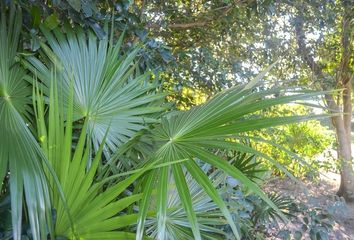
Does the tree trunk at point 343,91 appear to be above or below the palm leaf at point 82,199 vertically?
above

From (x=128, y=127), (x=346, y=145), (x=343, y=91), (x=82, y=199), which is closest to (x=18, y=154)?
(x=82, y=199)

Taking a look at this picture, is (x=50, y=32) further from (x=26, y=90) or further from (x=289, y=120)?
(x=289, y=120)

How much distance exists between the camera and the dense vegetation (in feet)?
2.98

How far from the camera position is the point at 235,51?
3.17 metres

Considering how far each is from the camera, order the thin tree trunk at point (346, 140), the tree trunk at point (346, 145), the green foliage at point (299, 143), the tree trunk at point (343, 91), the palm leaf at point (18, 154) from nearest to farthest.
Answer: the palm leaf at point (18, 154), the tree trunk at point (343, 91), the green foliage at point (299, 143), the thin tree trunk at point (346, 140), the tree trunk at point (346, 145)

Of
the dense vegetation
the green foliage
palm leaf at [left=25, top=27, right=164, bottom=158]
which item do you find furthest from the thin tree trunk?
palm leaf at [left=25, top=27, right=164, bottom=158]

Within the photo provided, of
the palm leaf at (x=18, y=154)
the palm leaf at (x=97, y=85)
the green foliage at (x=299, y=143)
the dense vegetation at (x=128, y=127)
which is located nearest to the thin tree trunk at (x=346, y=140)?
the green foliage at (x=299, y=143)

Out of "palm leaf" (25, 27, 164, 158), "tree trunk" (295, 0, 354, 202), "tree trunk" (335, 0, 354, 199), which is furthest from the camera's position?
"tree trunk" (335, 0, 354, 199)

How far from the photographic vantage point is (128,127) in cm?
142

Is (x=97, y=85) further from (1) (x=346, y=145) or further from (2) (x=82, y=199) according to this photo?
(1) (x=346, y=145)

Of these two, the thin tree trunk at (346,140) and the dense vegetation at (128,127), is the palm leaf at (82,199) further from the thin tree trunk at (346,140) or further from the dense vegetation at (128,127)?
the thin tree trunk at (346,140)

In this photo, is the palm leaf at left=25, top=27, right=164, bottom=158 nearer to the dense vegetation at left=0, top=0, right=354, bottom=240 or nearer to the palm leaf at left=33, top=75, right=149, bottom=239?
the dense vegetation at left=0, top=0, right=354, bottom=240

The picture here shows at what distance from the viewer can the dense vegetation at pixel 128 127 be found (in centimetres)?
91

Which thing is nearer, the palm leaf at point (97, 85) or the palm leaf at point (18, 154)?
the palm leaf at point (18, 154)
